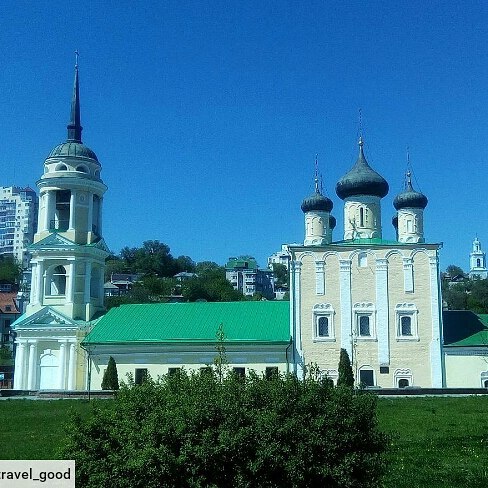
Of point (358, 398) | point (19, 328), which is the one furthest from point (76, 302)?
point (358, 398)

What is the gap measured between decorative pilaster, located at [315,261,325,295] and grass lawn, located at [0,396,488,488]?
8.75 meters

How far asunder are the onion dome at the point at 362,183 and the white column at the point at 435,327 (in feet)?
15.1

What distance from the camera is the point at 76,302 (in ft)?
116

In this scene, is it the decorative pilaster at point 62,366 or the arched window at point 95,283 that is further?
the arched window at point 95,283

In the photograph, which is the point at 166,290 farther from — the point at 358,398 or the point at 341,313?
the point at 358,398

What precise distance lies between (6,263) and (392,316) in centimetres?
8895

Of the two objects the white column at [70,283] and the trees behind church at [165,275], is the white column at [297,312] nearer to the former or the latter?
the white column at [70,283]

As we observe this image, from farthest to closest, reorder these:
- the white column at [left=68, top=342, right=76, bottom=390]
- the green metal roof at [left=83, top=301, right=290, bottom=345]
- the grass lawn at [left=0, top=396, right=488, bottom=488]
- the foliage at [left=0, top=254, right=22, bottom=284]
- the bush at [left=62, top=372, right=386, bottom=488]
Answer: the foliage at [left=0, top=254, right=22, bottom=284] → the white column at [left=68, top=342, right=76, bottom=390] → the green metal roof at [left=83, top=301, right=290, bottom=345] → the grass lawn at [left=0, top=396, right=488, bottom=488] → the bush at [left=62, top=372, right=386, bottom=488]

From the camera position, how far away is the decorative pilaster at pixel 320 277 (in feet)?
108

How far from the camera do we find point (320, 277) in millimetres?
33156

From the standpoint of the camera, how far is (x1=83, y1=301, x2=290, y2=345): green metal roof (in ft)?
109

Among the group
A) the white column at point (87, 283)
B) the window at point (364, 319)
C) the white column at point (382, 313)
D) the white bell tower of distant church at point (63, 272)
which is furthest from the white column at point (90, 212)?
the white column at point (382, 313)

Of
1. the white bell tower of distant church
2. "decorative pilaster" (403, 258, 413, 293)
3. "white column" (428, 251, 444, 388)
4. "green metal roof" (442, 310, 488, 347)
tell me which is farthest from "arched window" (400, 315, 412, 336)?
the white bell tower of distant church

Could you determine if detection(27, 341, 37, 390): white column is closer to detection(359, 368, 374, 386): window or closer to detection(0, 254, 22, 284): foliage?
detection(359, 368, 374, 386): window
